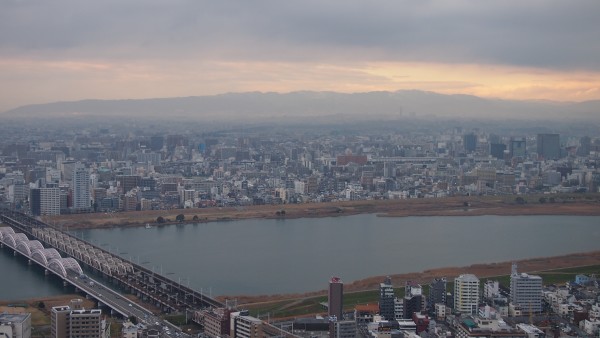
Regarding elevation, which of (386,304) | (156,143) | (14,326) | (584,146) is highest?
(584,146)

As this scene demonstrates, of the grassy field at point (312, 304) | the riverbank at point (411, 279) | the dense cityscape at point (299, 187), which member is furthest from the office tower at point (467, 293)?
the riverbank at point (411, 279)

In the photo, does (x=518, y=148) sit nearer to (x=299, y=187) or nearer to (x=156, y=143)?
(x=299, y=187)

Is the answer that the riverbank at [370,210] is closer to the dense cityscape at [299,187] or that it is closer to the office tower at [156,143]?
the dense cityscape at [299,187]

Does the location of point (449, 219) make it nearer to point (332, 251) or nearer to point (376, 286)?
point (332, 251)

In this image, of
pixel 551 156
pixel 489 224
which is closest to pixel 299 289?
pixel 489 224

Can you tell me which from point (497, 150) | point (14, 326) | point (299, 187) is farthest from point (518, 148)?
point (14, 326)
